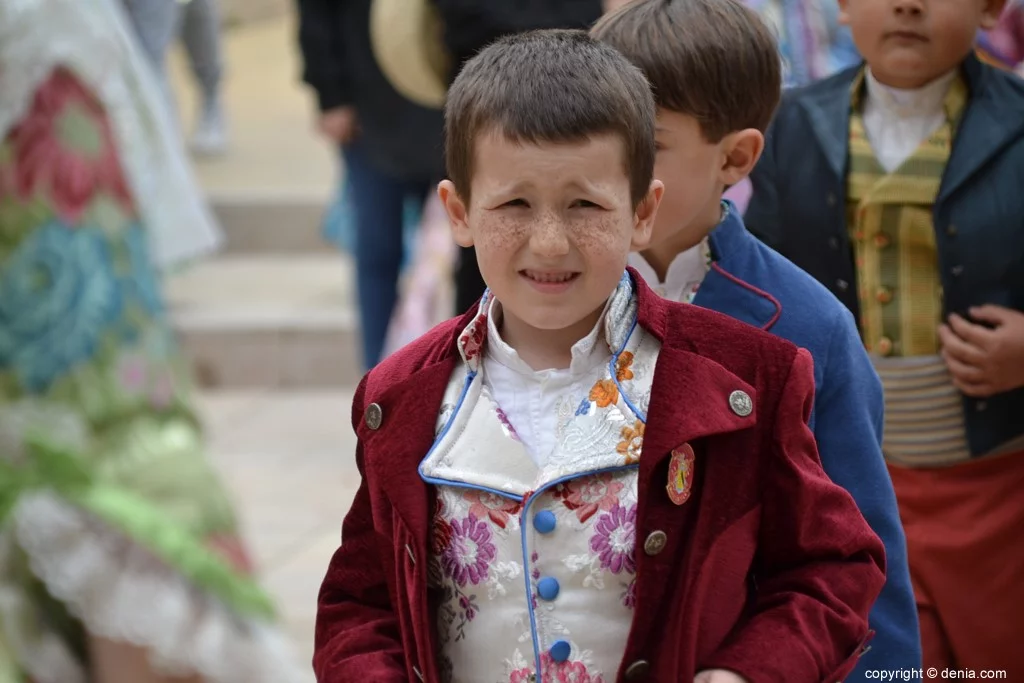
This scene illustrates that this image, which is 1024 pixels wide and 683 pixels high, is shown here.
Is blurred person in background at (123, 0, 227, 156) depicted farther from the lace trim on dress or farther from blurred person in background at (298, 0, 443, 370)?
the lace trim on dress

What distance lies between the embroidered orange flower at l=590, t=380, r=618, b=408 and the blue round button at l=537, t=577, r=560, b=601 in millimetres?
208

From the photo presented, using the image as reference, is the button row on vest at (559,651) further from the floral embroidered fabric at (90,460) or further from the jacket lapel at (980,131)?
the jacket lapel at (980,131)

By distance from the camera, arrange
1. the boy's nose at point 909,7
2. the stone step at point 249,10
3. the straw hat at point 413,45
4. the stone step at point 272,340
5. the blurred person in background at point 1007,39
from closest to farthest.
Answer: the boy's nose at point 909,7 → the blurred person in background at point 1007,39 → the straw hat at point 413,45 → the stone step at point 272,340 → the stone step at point 249,10

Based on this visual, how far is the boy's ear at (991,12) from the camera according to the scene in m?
2.70

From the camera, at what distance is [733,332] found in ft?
6.28

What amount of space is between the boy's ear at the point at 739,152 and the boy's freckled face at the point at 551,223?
490 mm

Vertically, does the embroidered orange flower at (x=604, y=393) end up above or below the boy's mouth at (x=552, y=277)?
below

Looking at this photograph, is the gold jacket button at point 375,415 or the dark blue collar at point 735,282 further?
the dark blue collar at point 735,282

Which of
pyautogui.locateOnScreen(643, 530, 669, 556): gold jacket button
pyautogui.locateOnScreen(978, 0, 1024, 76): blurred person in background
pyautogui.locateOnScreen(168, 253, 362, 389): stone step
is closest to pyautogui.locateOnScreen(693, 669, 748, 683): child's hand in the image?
pyautogui.locateOnScreen(643, 530, 669, 556): gold jacket button

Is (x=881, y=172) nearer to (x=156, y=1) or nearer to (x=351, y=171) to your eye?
(x=351, y=171)

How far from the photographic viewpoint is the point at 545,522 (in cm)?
183

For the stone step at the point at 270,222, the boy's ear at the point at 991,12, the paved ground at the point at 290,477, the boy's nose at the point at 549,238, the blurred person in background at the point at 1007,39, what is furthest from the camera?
the stone step at the point at 270,222

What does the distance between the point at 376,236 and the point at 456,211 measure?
3816 millimetres

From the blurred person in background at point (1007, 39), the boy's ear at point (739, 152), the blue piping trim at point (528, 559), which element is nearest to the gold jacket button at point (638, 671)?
the blue piping trim at point (528, 559)
